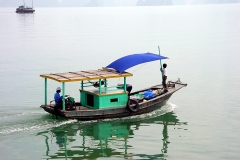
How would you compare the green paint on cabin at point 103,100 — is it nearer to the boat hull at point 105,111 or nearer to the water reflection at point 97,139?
the boat hull at point 105,111

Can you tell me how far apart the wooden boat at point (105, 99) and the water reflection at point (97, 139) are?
432 mm

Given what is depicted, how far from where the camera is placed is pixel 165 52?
131ft

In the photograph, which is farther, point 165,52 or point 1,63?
point 165,52

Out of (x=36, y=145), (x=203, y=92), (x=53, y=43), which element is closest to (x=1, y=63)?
(x=53, y=43)

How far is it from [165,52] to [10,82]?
57.1 ft

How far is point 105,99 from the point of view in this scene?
57.0 feet

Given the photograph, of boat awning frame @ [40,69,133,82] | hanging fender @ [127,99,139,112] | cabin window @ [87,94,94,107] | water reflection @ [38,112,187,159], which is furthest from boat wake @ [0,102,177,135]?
boat awning frame @ [40,69,133,82]

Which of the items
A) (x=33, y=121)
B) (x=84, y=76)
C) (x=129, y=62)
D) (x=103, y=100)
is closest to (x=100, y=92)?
(x=103, y=100)

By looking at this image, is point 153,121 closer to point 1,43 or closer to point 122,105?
point 122,105

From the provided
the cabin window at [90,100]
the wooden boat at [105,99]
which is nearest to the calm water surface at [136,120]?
the wooden boat at [105,99]

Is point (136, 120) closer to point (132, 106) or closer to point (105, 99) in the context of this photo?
point (132, 106)

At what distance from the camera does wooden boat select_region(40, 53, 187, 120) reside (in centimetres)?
1700

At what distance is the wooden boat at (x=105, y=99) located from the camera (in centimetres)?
1700

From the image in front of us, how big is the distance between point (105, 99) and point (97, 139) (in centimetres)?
184
